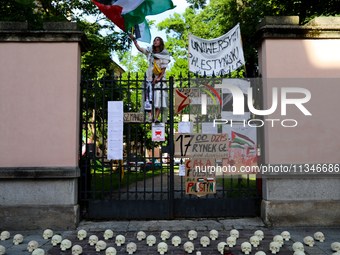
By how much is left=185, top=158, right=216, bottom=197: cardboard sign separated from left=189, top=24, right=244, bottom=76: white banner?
201cm

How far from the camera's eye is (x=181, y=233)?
17.6ft

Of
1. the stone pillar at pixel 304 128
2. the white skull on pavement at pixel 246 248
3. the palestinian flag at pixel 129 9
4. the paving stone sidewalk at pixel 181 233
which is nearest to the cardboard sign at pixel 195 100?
the stone pillar at pixel 304 128

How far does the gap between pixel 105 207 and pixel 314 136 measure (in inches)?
180

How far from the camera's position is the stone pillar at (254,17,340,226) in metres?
5.71

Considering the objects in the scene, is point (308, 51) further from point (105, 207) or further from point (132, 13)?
point (105, 207)

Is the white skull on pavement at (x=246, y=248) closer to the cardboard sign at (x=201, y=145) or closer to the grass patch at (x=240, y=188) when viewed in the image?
the grass patch at (x=240, y=188)

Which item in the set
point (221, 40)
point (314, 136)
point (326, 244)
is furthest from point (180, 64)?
point (326, 244)

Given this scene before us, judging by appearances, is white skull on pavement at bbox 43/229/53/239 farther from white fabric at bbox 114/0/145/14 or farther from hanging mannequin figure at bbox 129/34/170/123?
white fabric at bbox 114/0/145/14

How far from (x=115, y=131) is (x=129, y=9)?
274 cm

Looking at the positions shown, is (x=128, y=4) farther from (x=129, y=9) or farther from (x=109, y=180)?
(x=109, y=180)

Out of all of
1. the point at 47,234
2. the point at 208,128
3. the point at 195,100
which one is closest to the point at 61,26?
the point at 195,100

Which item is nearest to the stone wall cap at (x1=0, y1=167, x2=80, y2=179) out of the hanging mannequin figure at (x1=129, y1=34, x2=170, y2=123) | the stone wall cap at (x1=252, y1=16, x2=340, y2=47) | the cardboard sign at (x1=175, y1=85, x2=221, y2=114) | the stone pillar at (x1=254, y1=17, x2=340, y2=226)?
the hanging mannequin figure at (x1=129, y1=34, x2=170, y2=123)

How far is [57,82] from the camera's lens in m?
5.91

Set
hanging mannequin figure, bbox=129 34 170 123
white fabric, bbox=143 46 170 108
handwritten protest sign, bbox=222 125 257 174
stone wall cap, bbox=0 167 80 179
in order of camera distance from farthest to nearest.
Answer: white fabric, bbox=143 46 170 108 → hanging mannequin figure, bbox=129 34 170 123 → handwritten protest sign, bbox=222 125 257 174 → stone wall cap, bbox=0 167 80 179
